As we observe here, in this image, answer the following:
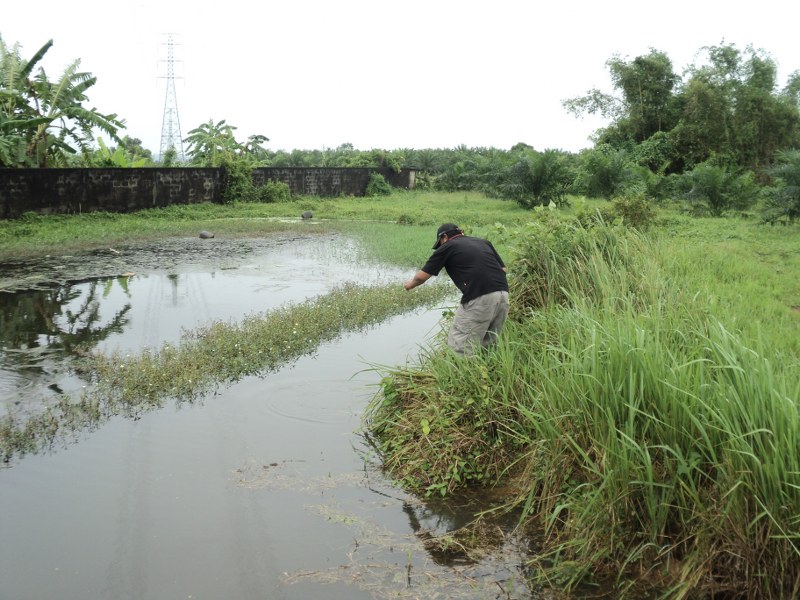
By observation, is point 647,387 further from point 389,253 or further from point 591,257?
point 389,253

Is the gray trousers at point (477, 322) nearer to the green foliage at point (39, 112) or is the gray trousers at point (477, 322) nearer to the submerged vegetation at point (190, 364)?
the submerged vegetation at point (190, 364)

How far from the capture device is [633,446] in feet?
12.8

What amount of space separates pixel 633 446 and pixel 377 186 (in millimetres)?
25419

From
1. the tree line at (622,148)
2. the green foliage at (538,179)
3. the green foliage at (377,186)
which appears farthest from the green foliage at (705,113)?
the green foliage at (377,186)

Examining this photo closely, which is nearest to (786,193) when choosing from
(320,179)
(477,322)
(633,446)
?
(477,322)

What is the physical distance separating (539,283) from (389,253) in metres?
7.98

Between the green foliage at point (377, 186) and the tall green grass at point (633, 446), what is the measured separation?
2287cm

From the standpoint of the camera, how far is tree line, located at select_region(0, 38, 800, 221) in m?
18.4

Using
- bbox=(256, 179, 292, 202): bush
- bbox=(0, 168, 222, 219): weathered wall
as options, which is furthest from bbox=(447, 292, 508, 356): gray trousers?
bbox=(256, 179, 292, 202): bush

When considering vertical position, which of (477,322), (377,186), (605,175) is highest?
(605,175)

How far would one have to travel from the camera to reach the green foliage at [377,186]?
2846cm

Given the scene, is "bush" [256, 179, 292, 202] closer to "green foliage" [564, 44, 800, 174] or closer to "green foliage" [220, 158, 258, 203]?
"green foliage" [220, 158, 258, 203]

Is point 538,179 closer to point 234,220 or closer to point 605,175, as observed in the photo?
point 605,175

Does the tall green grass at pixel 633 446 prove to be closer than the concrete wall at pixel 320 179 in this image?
Yes
